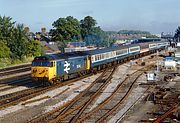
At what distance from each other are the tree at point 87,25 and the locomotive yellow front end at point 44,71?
10026cm

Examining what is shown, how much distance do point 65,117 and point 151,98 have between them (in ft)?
25.1

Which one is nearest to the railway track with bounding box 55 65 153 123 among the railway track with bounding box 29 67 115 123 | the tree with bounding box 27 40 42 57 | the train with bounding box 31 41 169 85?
the railway track with bounding box 29 67 115 123

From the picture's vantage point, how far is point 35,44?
69188 millimetres

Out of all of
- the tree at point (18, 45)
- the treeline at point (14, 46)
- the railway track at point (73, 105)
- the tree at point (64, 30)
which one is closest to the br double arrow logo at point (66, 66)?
the railway track at point (73, 105)

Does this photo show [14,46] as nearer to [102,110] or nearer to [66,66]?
[66,66]

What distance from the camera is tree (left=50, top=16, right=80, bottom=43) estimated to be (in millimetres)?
112688

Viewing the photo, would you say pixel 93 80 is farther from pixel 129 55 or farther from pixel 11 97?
pixel 129 55

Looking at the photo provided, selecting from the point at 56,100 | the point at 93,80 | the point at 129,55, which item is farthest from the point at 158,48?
the point at 56,100

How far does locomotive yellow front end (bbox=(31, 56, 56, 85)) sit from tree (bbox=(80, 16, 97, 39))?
100260 mm

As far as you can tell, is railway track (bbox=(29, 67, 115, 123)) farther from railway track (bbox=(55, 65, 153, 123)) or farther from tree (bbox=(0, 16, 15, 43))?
tree (bbox=(0, 16, 15, 43))

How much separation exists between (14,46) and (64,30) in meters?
49.7

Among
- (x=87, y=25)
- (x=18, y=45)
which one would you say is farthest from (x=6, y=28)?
(x=87, y=25)

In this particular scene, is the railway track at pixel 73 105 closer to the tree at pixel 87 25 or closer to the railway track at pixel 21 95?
the railway track at pixel 21 95

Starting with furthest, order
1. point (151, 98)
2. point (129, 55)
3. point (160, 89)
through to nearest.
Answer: point (129, 55) → point (160, 89) → point (151, 98)
